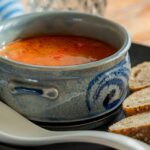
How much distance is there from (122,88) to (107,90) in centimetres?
5

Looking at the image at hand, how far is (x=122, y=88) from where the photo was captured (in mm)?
887

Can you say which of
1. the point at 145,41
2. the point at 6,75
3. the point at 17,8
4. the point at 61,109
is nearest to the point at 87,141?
the point at 61,109

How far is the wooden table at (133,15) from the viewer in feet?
4.72

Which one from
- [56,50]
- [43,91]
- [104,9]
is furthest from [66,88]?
[104,9]

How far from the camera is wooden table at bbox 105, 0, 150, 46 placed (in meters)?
1.44

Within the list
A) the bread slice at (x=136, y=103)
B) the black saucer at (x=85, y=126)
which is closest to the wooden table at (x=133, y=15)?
the bread slice at (x=136, y=103)

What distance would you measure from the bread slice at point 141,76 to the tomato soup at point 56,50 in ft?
0.43

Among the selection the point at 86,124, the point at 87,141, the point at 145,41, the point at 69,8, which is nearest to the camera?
the point at 87,141

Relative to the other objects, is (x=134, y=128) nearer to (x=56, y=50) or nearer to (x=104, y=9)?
(x=56, y=50)

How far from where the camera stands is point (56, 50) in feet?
3.14

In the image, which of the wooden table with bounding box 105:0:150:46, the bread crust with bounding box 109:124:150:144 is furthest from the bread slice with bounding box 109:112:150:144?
the wooden table with bounding box 105:0:150:46

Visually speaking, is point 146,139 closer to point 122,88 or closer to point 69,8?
point 122,88

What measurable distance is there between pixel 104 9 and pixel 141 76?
466 millimetres

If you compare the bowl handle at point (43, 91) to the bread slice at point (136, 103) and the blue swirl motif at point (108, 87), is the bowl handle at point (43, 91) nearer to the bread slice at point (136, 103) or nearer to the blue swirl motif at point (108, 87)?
the blue swirl motif at point (108, 87)
